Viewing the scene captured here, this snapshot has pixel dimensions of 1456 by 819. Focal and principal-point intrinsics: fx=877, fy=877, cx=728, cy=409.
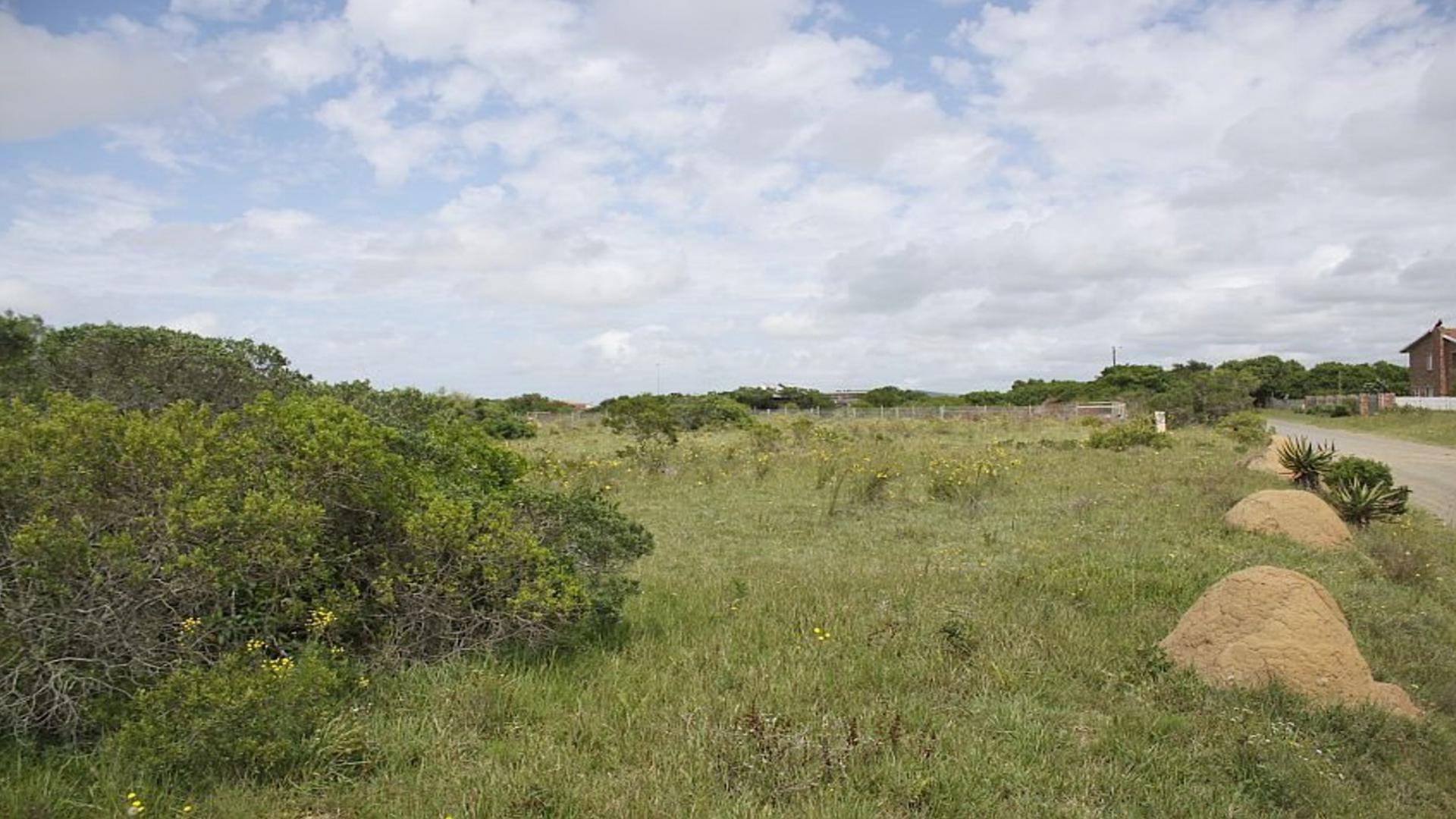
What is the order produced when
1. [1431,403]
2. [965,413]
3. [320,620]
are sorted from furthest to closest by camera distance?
1. [965,413]
2. [1431,403]
3. [320,620]

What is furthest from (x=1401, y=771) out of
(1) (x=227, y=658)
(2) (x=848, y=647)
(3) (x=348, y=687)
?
(1) (x=227, y=658)

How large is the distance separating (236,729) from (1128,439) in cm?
2140

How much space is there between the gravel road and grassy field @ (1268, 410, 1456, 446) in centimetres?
79

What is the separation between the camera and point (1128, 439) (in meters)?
21.5

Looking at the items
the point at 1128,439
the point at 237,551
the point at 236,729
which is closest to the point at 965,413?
the point at 1128,439

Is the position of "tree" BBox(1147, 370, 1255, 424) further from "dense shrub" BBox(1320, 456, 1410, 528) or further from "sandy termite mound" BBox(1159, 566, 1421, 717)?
"sandy termite mound" BBox(1159, 566, 1421, 717)

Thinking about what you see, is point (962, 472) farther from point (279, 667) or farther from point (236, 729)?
point (236, 729)

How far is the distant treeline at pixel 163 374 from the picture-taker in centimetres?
944

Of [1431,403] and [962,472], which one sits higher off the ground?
[1431,403]

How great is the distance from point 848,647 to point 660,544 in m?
4.37

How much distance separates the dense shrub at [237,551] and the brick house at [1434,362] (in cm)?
6326

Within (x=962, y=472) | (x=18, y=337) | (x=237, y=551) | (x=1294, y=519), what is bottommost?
(x=1294, y=519)

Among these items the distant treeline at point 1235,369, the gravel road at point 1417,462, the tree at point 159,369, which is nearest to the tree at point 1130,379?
the distant treeline at point 1235,369

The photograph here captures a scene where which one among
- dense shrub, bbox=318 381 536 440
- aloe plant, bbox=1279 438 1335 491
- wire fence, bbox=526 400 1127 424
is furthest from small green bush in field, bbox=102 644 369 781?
wire fence, bbox=526 400 1127 424
